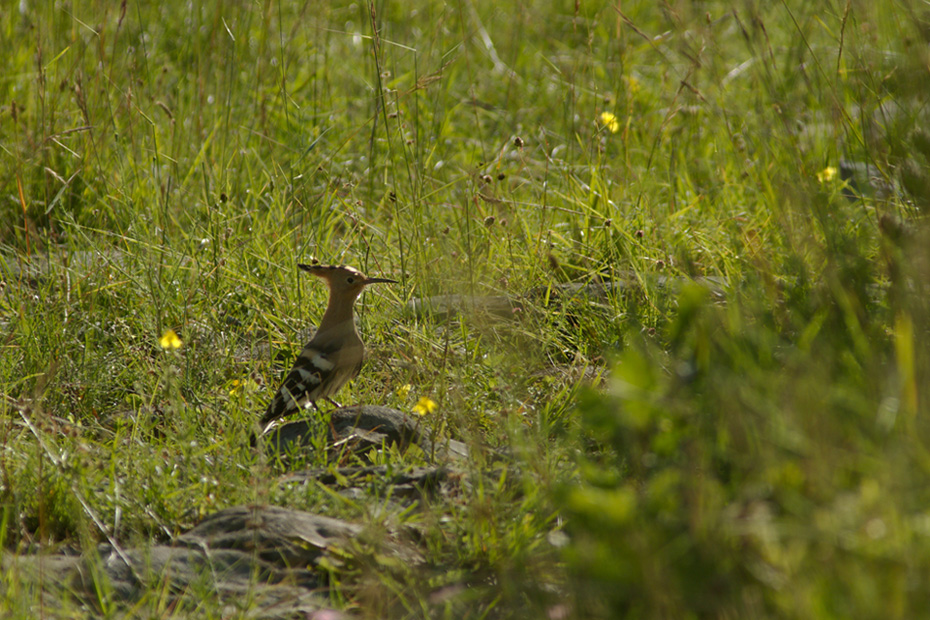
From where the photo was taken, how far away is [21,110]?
4945 millimetres

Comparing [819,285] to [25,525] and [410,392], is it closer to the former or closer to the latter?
[410,392]

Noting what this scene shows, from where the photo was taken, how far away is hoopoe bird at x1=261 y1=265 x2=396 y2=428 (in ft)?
10.9

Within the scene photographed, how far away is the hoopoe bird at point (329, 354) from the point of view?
10.9 ft

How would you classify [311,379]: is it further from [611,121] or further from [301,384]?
[611,121]

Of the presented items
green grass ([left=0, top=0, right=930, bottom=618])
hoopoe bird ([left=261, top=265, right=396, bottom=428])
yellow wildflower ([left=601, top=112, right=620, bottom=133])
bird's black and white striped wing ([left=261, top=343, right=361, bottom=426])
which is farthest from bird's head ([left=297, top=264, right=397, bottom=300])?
yellow wildflower ([left=601, top=112, right=620, bottom=133])

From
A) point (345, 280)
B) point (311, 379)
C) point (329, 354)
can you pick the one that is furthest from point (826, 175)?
point (311, 379)

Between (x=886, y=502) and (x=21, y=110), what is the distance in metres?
4.84

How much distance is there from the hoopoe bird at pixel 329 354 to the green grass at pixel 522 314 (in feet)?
0.61

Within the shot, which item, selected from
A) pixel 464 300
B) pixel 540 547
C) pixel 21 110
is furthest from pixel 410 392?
pixel 21 110

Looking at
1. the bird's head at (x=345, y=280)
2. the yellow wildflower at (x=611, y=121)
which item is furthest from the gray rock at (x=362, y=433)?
the yellow wildflower at (x=611, y=121)

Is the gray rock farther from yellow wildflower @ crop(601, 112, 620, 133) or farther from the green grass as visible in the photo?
yellow wildflower @ crop(601, 112, 620, 133)

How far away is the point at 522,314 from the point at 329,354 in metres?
0.82

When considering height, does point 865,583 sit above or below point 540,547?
above

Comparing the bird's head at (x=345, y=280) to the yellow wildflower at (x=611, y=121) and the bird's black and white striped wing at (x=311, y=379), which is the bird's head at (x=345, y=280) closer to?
the bird's black and white striped wing at (x=311, y=379)
